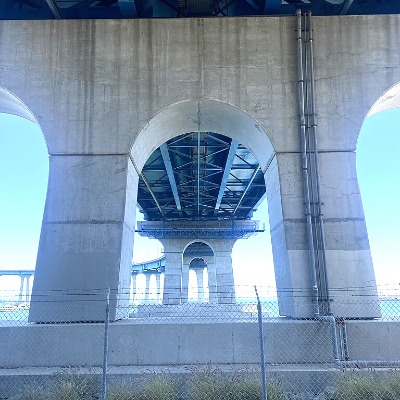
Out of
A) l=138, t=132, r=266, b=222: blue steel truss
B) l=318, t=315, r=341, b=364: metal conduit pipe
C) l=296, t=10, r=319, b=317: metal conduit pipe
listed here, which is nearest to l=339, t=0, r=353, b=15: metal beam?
l=296, t=10, r=319, b=317: metal conduit pipe

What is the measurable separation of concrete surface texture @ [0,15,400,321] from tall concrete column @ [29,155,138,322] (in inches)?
1.3

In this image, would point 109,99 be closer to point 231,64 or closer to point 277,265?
point 231,64

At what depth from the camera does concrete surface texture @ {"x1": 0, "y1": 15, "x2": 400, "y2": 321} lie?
10.9m

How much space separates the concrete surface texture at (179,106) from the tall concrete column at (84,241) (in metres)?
0.03

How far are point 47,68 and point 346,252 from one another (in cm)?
939

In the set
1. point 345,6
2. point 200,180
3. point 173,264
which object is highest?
point 345,6

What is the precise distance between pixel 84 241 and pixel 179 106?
4510 mm

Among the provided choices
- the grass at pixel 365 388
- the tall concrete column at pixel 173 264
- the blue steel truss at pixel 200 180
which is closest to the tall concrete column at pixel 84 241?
the grass at pixel 365 388

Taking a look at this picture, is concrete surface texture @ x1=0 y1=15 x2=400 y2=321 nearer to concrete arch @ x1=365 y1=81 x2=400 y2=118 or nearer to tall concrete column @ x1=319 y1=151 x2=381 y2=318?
tall concrete column @ x1=319 y1=151 x2=381 y2=318

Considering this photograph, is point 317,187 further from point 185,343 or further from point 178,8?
point 178,8

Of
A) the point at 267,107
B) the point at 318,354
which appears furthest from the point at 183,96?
the point at 318,354

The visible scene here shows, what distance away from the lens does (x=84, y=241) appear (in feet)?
35.5

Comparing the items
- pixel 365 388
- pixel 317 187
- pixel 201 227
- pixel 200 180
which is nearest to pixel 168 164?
pixel 200 180

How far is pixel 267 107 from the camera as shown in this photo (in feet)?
38.7
